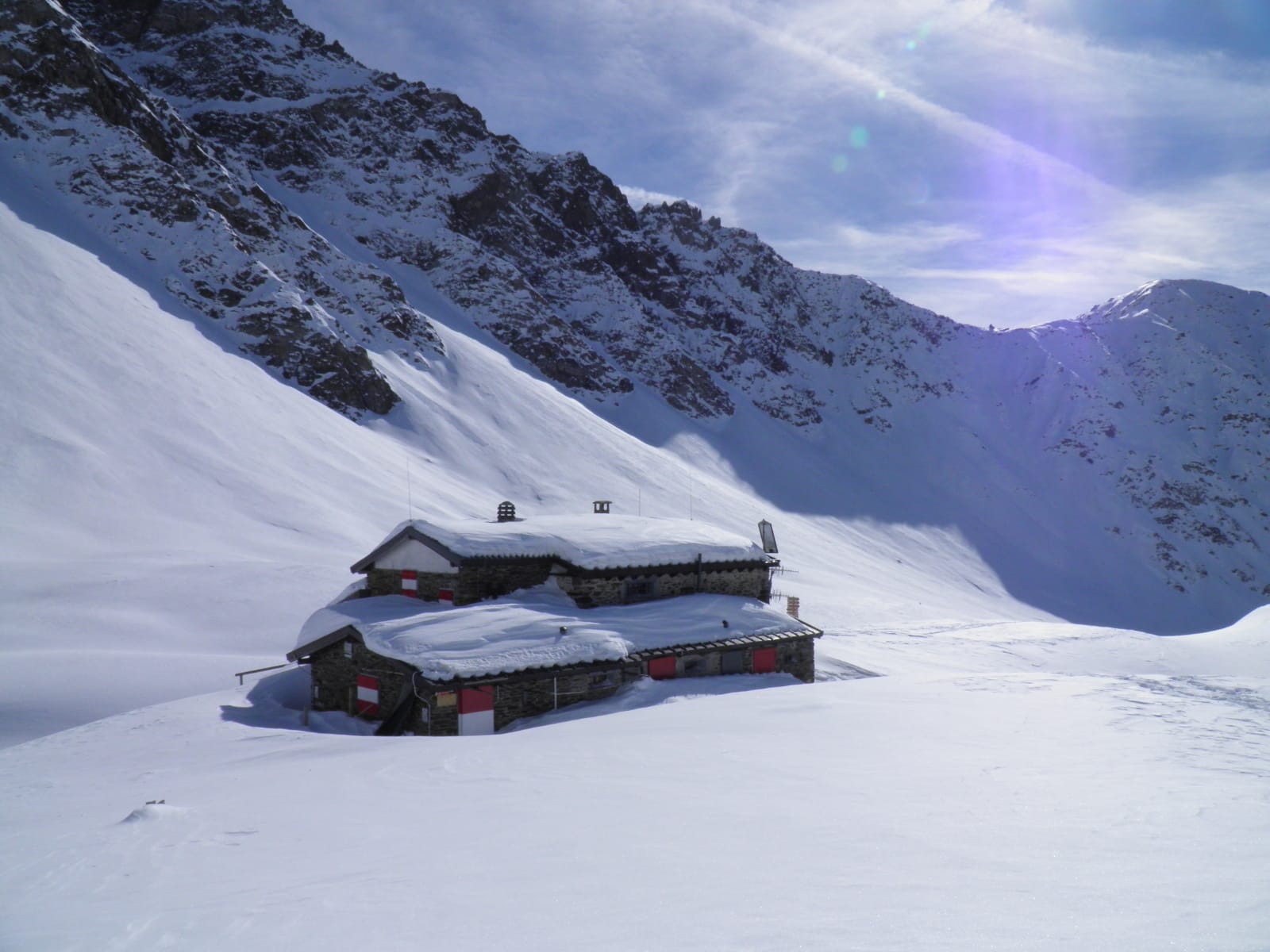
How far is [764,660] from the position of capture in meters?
21.0

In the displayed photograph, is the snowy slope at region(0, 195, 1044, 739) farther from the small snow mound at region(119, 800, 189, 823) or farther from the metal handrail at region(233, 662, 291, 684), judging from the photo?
the small snow mound at region(119, 800, 189, 823)

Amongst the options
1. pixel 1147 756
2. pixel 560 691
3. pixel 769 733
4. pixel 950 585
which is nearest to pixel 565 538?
pixel 560 691

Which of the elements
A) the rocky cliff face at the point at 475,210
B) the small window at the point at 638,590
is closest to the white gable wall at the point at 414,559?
the small window at the point at 638,590

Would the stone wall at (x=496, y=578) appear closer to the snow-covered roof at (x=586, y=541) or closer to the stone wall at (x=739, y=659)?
the snow-covered roof at (x=586, y=541)

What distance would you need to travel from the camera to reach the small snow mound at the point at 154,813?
25.2ft

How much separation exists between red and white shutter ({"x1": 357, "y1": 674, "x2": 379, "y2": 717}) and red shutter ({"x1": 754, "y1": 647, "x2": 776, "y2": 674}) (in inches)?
397

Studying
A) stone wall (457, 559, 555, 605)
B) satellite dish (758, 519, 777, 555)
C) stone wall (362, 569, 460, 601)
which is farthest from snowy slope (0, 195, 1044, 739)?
satellite dish (758, 519, 777, 555)

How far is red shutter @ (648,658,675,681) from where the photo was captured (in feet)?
61.5

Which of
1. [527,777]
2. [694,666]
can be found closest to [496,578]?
[694,666]

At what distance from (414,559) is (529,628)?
5293 mm

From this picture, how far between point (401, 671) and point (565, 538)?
21.2 ft

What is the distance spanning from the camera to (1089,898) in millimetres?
4977

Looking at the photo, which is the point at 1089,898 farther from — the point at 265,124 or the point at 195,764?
the point at 265,124

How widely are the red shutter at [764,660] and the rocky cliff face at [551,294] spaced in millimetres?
45285
